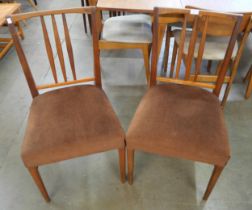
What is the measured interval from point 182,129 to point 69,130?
0.54m

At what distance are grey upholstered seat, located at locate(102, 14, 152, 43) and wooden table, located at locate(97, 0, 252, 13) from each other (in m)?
0.25

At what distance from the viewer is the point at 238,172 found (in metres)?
1.41

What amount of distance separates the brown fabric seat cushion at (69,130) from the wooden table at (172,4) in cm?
74

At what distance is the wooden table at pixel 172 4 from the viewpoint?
4.85ft

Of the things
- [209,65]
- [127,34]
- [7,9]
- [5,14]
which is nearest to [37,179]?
[127,34]

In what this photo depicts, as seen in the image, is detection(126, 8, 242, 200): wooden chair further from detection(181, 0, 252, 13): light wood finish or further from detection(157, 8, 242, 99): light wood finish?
detection(181, 0, 252, 13): light wood finish

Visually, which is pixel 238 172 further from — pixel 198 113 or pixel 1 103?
pixel 1 103

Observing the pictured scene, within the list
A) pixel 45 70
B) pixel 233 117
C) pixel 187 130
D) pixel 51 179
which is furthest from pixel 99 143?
pixel 45 70

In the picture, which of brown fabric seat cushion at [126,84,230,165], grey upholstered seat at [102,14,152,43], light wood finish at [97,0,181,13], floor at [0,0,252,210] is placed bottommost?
floor at [0,0,252,210]

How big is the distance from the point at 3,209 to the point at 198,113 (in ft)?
3.97

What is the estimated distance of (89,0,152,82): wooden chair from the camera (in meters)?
1.73

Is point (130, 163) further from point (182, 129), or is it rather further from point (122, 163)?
point (182, 129)

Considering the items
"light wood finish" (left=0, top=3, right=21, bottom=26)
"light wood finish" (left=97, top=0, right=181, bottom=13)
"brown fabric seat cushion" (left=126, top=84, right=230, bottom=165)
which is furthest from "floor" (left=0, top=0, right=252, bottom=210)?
"light wood finish" (left=0, top=3, right=21, bottom=26)

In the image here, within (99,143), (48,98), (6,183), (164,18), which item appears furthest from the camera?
(164,18)
